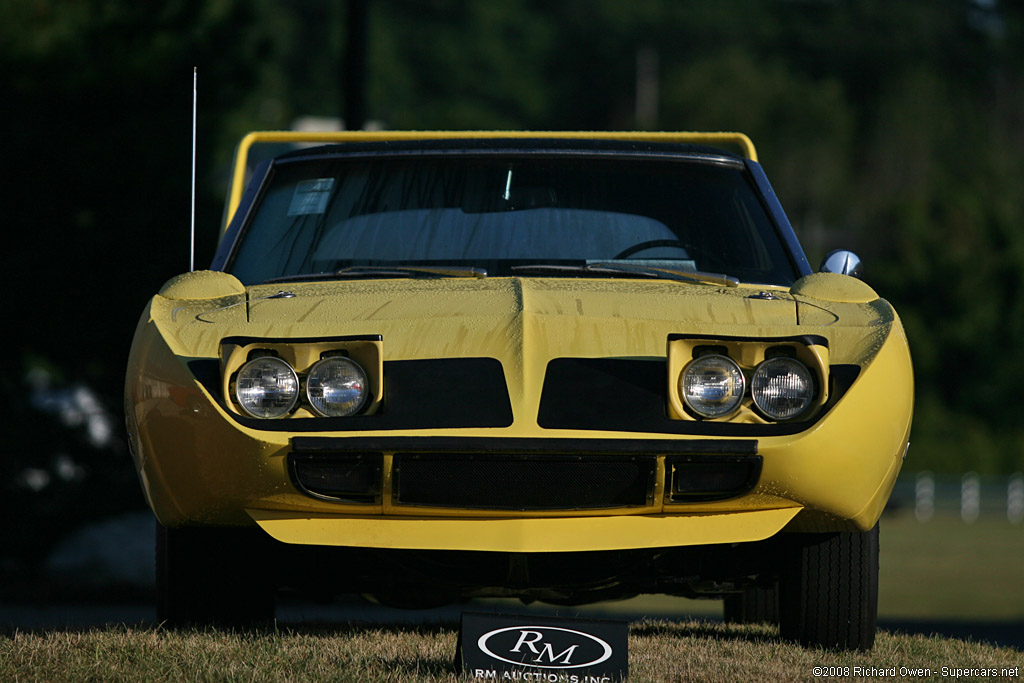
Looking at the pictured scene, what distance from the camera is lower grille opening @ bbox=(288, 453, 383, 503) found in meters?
4.17

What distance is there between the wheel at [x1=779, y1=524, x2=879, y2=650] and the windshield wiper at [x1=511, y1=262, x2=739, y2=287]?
0.87 m

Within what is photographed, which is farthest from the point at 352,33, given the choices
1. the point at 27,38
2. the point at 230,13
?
the point at 27,38

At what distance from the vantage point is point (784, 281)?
5.11 m

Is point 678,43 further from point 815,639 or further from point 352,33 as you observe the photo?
point 815,639

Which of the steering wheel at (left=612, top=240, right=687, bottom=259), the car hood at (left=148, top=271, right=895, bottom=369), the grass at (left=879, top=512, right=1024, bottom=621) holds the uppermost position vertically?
the steering wheel at (left=612, top=240, right=687, bottom=259)

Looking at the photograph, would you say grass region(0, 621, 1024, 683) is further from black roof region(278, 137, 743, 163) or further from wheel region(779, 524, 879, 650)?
black roof region(278, 137, 743, 163)

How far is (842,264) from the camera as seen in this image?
5312 mm

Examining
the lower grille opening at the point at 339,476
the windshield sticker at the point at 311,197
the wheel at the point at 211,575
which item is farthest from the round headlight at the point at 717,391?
the windshield sticker at the point at 311,197

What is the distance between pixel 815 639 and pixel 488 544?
119 cm

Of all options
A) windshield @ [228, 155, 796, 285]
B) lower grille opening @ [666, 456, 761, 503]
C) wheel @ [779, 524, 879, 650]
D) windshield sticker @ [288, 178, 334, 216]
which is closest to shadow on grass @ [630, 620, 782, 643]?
wheel @ [779, 524, 879, 650]

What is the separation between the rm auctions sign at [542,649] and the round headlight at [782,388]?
72 cm

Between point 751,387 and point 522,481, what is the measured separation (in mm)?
676

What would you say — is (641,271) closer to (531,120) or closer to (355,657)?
(355,657)

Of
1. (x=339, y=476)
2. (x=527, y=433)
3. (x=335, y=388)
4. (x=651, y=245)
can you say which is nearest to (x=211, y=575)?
(x=339, y=476)
